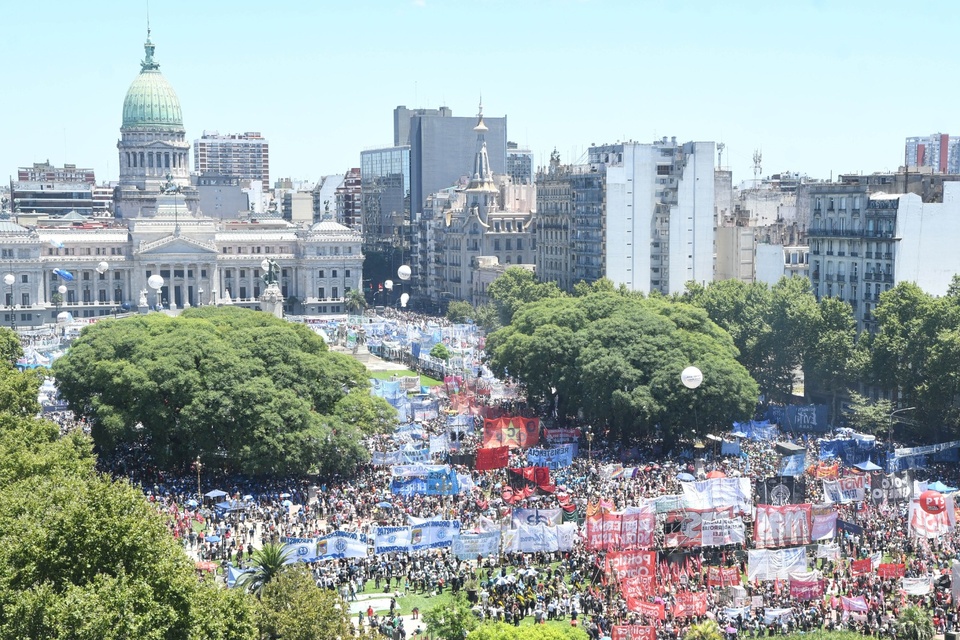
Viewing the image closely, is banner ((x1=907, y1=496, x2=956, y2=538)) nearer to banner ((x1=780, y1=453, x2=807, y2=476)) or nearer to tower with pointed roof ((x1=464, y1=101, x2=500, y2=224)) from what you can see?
banner ((x1=780, y1=453, x2=807, y2=476))

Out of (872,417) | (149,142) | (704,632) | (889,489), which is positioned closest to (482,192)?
(149,142)

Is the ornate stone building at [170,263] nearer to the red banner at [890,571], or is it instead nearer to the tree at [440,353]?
the tree at [440,353]

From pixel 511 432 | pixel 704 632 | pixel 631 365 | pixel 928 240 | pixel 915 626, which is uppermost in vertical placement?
pixel 928 240

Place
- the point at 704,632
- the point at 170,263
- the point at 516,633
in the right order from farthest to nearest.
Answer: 1. the point at 170,263
2. the point at 704,632
3. the point at 516,633

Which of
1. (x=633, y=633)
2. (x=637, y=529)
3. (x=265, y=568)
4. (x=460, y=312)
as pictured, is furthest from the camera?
(x=460, y=312)

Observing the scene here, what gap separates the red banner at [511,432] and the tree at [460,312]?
67439 millimetres

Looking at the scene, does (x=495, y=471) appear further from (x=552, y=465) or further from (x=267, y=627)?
(x=267, y=627)

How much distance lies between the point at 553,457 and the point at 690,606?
20260 mm

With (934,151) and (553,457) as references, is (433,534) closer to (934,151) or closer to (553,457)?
(553,457)

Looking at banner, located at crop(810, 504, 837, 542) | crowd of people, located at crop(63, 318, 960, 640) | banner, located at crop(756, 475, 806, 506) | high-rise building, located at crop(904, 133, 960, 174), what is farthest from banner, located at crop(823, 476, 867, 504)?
high-rise building, located at crop(904, 133, 960, 174)

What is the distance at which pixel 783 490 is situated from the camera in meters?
49.2

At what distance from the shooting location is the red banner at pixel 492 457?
5766 centimetres

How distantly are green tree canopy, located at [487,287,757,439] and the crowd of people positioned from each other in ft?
7.94

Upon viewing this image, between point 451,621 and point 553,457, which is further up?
point 553,457
